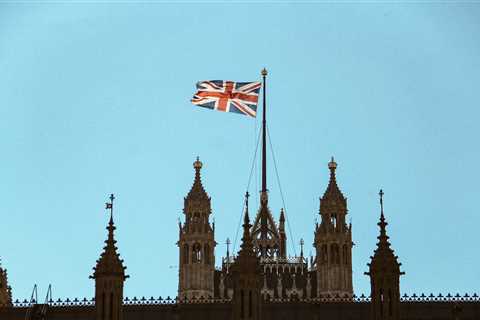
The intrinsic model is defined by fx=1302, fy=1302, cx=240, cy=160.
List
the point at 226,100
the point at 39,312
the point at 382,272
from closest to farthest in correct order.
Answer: the point at 382,272 → the point at 39,312 → the point at 226,100

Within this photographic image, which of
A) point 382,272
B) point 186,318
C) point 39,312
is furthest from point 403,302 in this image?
point 39,312

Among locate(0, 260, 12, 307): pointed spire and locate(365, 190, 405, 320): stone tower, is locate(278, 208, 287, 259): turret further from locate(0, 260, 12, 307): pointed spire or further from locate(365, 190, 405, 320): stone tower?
locate(365, 190, 405, 320): stone tower

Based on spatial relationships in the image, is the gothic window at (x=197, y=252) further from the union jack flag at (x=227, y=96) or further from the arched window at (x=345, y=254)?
the union jack flag at (x=227, y=96)

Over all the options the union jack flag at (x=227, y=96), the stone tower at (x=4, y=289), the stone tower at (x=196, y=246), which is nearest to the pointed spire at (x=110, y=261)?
the stone tower at (x=4, y=289)

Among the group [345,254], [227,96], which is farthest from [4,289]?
[345,254]

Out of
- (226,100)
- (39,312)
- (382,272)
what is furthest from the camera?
(226,100)

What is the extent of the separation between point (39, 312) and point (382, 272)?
1663cm

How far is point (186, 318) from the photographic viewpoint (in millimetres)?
62000

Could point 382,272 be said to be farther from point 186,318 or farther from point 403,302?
point 186,318

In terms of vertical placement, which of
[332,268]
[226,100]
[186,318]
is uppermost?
[226,100]

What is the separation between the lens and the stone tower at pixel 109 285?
59.2m

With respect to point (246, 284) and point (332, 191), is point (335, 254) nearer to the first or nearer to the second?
point (332, 191)

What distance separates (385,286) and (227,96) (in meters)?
42.8

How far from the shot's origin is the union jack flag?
9775cm
